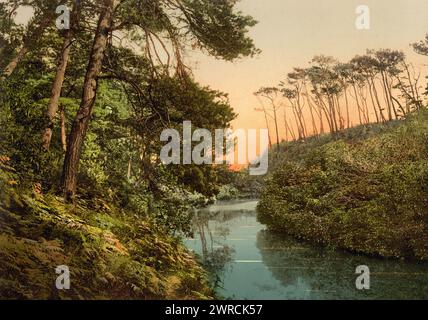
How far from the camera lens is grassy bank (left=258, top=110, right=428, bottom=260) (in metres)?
10.2

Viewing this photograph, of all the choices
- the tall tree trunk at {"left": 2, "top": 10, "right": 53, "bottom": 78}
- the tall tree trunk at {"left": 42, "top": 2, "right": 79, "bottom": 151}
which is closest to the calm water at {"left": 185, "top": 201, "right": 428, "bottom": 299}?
the tall tree trunk at {"left": 42, "top": 2, "right": 79, "bottom": 151}

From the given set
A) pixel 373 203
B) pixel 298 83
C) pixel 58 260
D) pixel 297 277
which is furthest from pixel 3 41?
pixel 373 203

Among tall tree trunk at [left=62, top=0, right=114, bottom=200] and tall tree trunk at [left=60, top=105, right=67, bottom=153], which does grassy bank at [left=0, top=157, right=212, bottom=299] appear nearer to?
tall tree trunk at [left=62, top=0, right=114, bottom=200]

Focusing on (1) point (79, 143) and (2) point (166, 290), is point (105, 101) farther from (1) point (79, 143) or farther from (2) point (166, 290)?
(2) point (166, 290)

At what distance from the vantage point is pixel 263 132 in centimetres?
938

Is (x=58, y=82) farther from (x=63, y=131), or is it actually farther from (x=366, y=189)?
(x=366, y=189)

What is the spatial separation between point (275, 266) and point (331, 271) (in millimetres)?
1147

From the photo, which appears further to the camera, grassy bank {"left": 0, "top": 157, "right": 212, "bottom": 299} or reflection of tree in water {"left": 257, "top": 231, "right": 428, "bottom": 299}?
reflection of tree in water {"left": 257, "top": 231, "right": 428, "bottom": 299}

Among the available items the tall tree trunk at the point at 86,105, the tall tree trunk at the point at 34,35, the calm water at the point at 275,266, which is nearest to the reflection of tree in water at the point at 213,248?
the calm water at the point at 275,266

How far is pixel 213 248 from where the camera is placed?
9406mm

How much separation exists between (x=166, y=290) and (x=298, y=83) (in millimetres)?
5971

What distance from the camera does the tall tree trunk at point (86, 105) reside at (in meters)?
8.62

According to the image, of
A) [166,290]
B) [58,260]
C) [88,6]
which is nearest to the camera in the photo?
[58,260]

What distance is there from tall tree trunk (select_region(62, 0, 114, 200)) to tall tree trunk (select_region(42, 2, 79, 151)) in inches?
16.5
